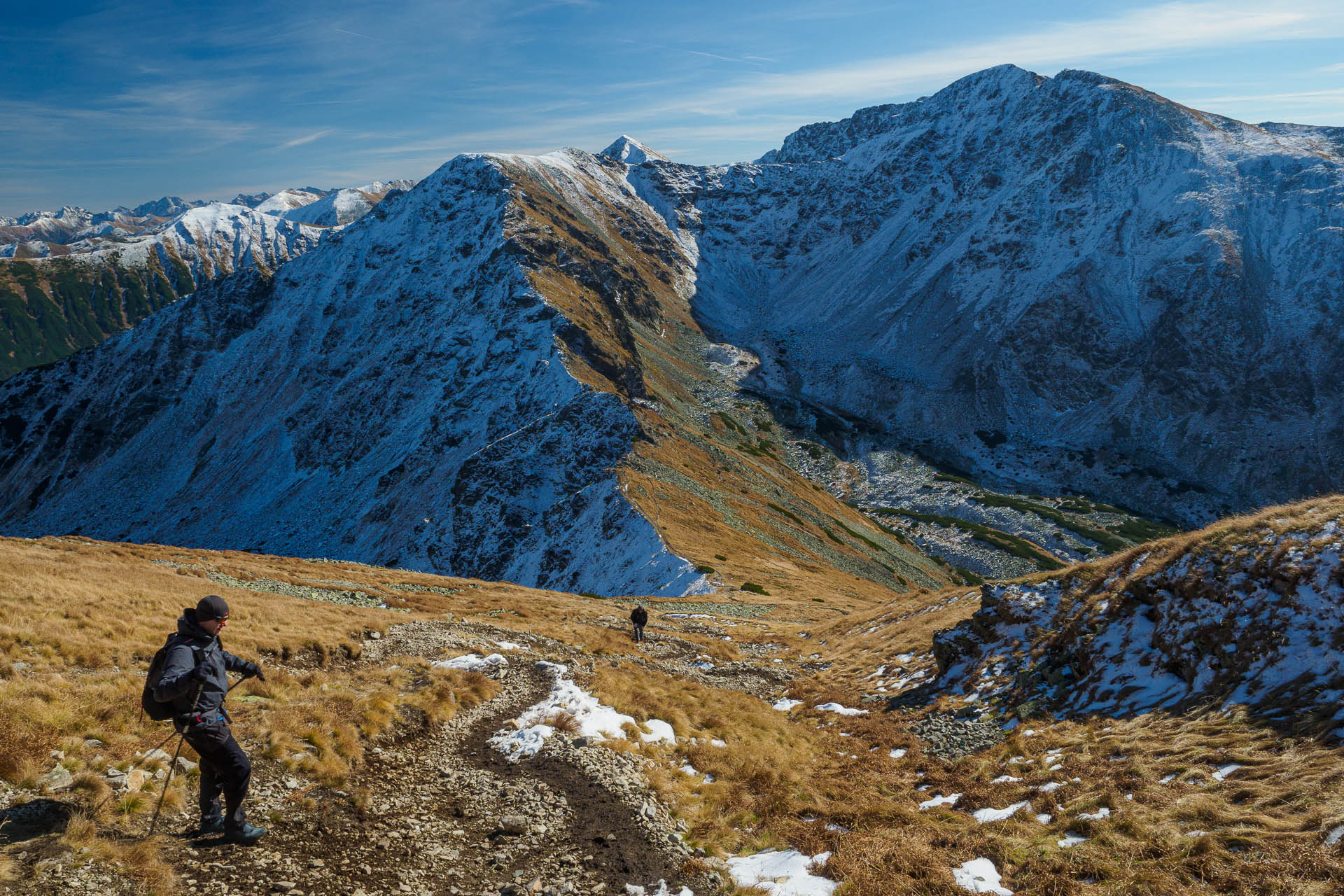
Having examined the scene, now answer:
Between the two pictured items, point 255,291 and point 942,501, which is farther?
point 255,291

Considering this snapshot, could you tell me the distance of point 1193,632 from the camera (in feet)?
54.4

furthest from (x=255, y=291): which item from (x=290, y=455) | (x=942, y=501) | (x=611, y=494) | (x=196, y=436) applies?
(x=942, y=501)

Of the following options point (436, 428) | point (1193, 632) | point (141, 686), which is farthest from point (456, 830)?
point (436, 428)

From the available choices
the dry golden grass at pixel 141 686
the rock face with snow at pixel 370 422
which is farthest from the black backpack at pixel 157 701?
the rock face with snow at pixel 370 422

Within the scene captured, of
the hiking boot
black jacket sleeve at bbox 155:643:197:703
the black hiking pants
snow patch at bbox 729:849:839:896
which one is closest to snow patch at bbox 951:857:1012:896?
snow patch at bbox 729:849:839:896

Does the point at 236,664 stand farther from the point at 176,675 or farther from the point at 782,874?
the point at 782,874

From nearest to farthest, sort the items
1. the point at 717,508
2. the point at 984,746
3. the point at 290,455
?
the point at 984,746
the point at 717,508
the point at 290,455

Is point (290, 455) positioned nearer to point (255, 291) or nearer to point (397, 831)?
point (255, 291)

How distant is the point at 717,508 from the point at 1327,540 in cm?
6793

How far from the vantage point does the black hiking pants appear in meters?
9.41

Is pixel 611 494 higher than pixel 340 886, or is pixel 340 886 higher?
pixel 340 886

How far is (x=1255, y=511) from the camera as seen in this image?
19.1 m

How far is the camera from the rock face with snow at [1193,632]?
555 inches

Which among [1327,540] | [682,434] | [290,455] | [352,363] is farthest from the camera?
[352,363]
